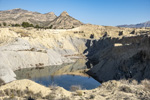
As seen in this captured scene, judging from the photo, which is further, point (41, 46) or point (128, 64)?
point (41, 46)

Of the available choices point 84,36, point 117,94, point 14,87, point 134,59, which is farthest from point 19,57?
point 84,36

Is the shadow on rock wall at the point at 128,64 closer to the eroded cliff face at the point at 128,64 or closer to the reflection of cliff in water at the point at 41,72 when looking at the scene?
the eroded cliff face at the point at 128,64

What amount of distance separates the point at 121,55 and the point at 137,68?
24.3 ft

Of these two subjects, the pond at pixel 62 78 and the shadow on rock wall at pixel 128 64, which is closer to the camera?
the shadow on rock wall at pixel 128 64

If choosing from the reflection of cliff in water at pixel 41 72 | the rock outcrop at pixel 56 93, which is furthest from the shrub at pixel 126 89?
the reflection of cliff in water at pixel 41 72

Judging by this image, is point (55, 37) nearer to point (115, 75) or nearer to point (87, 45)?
point (87, 45)

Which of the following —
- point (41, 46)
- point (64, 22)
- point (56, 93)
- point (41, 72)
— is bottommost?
point (41, 72)

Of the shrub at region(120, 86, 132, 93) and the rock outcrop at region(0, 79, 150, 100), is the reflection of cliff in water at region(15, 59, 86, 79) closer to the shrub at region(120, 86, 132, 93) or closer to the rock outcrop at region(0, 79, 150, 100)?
the rock outcrop at region(0, 79, 150, 100)

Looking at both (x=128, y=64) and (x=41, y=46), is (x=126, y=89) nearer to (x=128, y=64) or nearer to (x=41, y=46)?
(x=128, y=64)

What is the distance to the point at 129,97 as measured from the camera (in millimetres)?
11734

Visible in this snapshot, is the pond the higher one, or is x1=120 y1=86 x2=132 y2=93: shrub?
x1=120 y1=86 x2=132 y2=93: shrub

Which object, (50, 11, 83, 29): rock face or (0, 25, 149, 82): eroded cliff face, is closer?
(0, 25, 149, 82): eroded cliff face

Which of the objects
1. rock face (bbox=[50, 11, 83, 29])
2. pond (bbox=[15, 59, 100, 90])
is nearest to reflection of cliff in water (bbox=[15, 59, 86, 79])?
pond (bbox=[15, 59, 100, 90])

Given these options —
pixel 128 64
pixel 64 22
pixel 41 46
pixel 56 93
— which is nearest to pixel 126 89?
pixel 56 93
